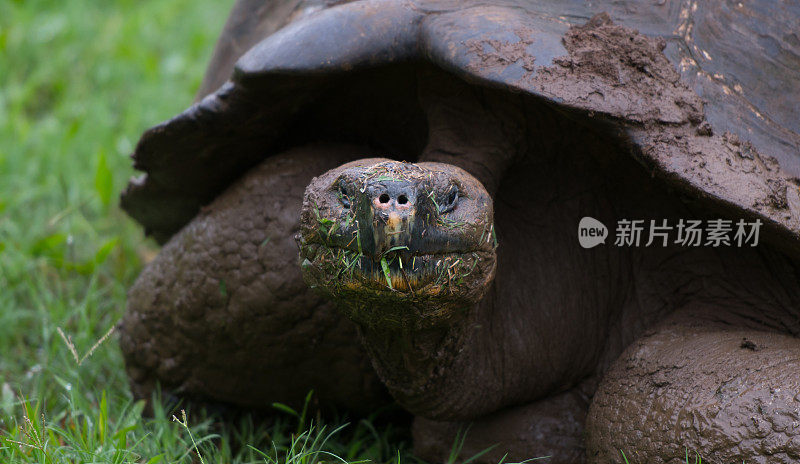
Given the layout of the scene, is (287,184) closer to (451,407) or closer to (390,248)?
(451,407)

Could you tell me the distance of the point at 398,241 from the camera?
1.89 meters

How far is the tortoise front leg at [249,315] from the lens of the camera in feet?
9.36

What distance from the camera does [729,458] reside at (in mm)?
2166

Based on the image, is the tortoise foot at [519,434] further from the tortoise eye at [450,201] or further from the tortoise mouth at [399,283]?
the tortoise eye at [450,201]

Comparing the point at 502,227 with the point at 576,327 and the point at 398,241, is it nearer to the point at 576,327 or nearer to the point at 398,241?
the point at 576,327

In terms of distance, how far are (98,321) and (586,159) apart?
6.86 ft

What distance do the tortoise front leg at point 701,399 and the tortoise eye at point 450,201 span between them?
0.82 metres

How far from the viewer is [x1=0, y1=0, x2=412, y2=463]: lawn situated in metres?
2.70

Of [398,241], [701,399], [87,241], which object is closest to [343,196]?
[398,241]

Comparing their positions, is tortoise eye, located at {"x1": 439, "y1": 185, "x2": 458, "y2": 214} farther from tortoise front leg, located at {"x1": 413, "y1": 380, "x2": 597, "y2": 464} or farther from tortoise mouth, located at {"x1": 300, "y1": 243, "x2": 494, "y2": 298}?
tortoise front leg, located at {"x1": 413, "y1": 380, "x2": 597, "y2": 464}

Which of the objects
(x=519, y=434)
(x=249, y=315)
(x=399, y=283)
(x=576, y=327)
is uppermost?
(x=399, y=283)

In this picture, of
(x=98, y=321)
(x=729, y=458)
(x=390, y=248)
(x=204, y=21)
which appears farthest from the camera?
(x=204, y=21)

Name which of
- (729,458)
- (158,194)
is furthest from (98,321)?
(729,458)

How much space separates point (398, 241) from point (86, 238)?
2.84 meters
